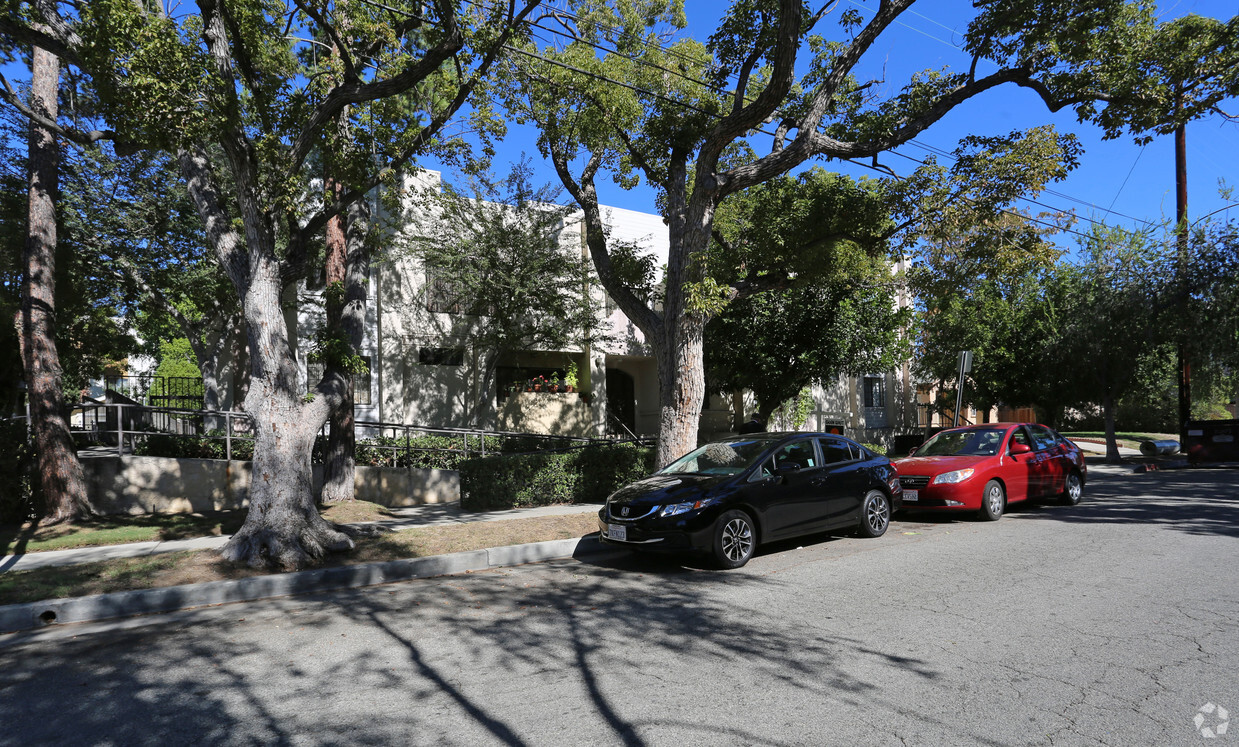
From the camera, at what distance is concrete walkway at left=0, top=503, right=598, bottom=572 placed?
317 inches

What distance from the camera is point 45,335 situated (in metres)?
10.3


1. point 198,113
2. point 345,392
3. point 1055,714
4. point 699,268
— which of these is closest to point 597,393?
point 699,268

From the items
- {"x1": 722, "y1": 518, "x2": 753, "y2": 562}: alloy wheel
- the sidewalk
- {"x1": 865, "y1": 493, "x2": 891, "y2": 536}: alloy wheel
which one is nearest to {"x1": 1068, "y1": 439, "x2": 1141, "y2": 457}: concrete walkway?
{"x1": 865, "y1": 493, "x2": 891, "y2": 536}: alloy wheel

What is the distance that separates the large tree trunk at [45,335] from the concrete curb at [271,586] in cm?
495

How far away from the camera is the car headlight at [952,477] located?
10.3 m

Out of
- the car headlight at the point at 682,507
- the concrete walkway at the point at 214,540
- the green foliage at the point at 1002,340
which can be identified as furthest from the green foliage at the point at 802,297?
the car headlight at the point at 682,507

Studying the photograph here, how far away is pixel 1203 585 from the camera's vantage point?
6.39 metres

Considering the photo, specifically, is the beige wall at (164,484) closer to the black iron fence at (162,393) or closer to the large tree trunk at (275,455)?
the large tree trunk at (275,455)

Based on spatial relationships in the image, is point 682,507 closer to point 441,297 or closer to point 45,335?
point 45,335

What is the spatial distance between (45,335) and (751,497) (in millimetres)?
10204

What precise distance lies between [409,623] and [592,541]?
3.53m

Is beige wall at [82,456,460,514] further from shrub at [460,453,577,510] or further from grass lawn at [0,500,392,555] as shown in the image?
shrub at [460,453,577,510]

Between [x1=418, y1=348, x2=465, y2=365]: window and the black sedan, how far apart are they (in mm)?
12933

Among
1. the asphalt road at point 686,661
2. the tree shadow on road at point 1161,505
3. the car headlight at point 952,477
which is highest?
the car headlight at point 952,477
